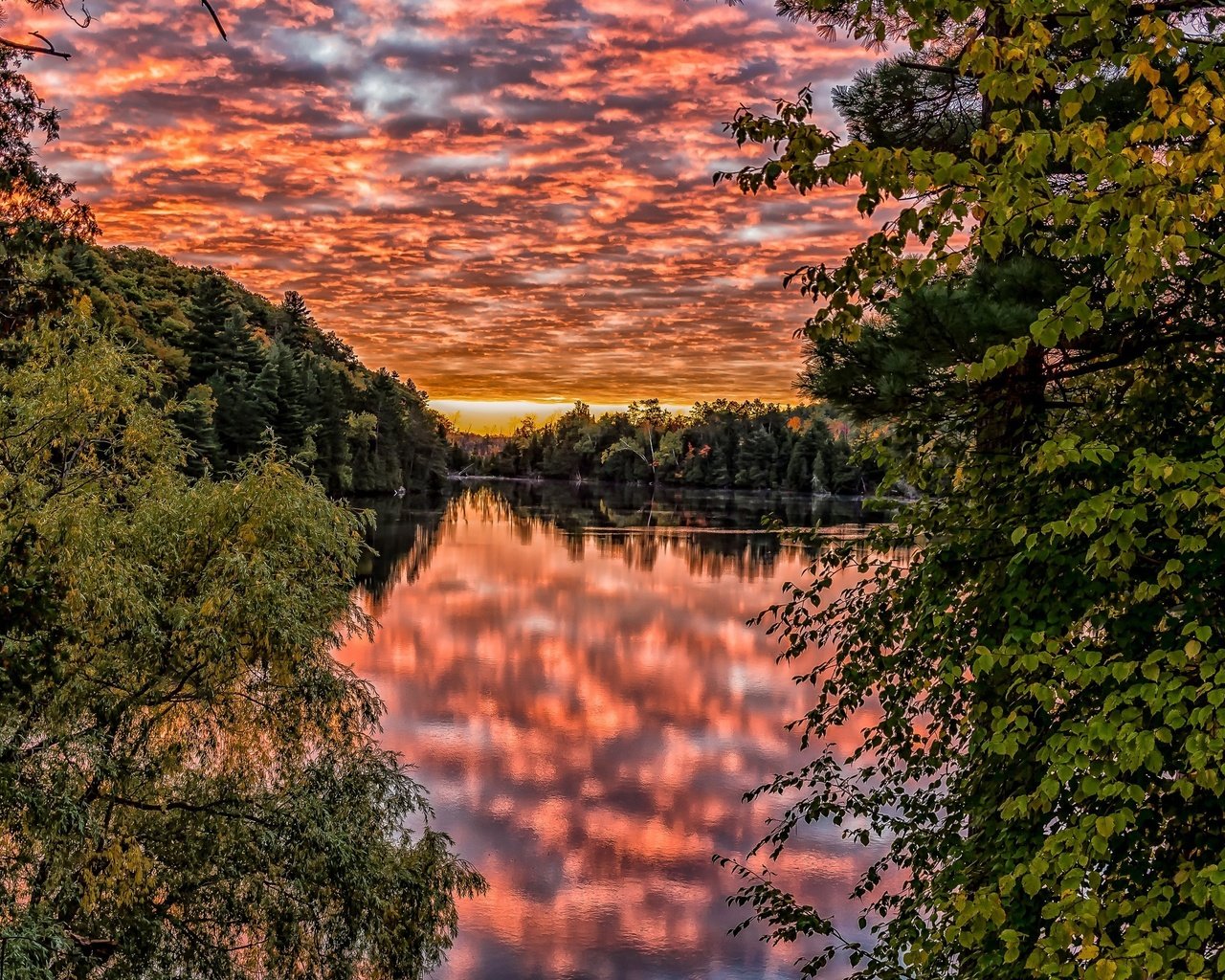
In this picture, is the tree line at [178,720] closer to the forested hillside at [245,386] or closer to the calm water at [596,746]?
the forested hillside at [245,386]

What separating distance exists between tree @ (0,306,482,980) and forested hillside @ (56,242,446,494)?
6.69 ft

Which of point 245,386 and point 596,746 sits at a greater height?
point 245,386

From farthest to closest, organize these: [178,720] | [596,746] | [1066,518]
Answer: [596,746], [178,720], [1066,518]

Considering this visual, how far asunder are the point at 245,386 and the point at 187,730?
185 feet

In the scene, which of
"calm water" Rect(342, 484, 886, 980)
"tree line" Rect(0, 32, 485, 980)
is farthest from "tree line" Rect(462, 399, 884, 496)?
"tree line" Rect(0, 32, 485, 980)

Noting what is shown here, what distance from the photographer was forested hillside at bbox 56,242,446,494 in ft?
175

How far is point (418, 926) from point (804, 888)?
845 cm

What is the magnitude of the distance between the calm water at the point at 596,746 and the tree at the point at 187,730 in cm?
443

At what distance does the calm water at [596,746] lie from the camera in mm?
17609

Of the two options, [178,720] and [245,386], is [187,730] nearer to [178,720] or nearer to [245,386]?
[178,720]

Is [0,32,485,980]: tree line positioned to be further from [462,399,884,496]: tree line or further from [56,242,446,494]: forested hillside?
[462,399,884,496]: tree line

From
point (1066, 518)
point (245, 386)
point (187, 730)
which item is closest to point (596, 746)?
point (187, 730)

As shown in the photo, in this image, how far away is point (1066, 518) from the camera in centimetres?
528

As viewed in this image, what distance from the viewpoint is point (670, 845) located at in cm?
2116
